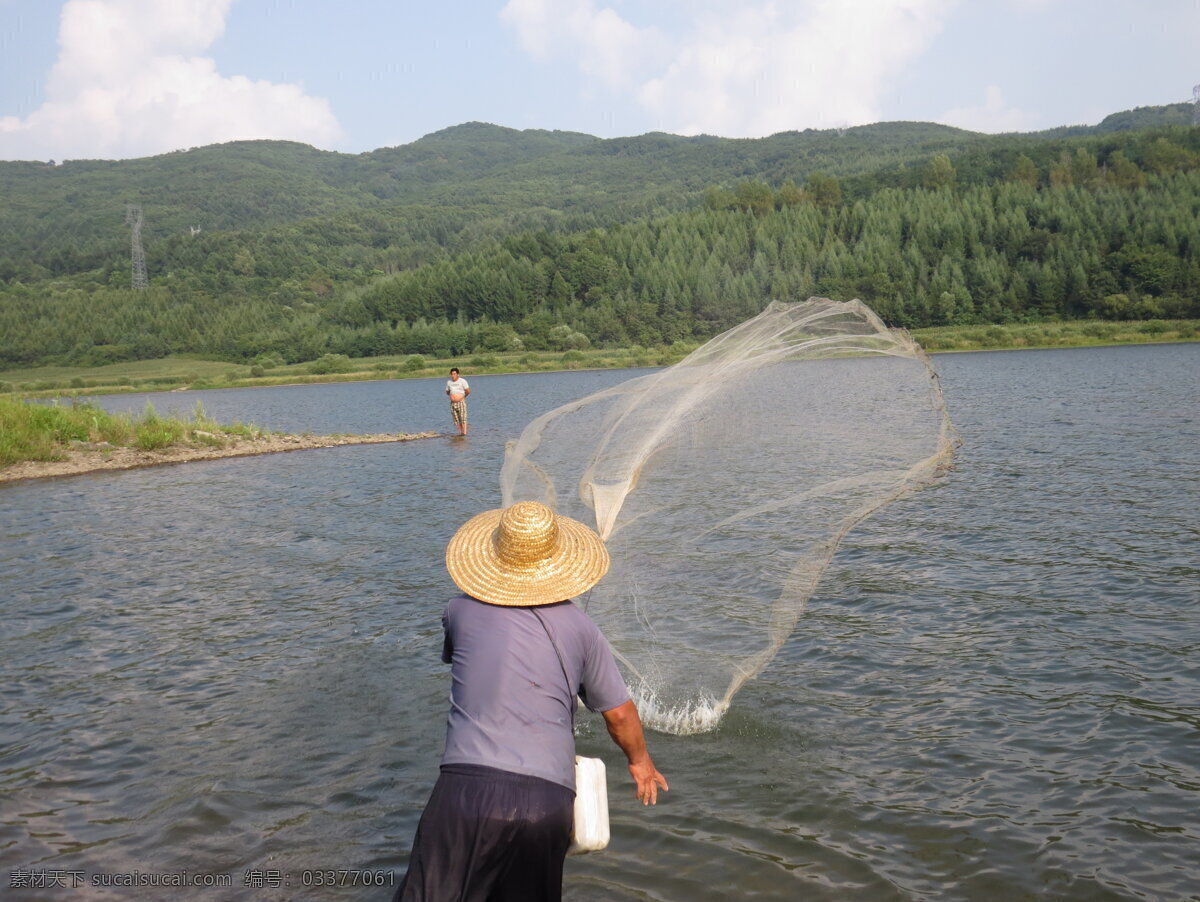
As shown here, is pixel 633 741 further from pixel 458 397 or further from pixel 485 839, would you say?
pixel 458 397

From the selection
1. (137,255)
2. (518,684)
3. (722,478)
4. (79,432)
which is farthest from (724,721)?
(137,255)

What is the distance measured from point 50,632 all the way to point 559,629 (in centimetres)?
843

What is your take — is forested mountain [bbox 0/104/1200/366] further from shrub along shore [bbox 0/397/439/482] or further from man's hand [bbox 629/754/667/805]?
man's hand [bbox 629/754/667/805]

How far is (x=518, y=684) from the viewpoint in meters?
3.86

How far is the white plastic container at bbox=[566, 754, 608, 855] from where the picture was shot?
3930 mm

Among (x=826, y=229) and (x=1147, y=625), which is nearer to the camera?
(x=1147, y=625)

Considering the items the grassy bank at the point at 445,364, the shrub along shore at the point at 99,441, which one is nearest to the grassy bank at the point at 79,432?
the shrub along shore at the point at 99,441

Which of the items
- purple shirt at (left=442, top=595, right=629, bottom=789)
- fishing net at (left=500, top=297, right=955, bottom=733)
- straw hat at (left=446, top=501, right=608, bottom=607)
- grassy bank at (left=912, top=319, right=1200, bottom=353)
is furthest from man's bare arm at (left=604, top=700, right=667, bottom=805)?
grassy bank at (left=912, top=319, right=1200, bottom=353)

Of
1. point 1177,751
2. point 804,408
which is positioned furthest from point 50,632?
point 1177,751

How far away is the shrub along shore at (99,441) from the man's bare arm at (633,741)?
22.1 meters

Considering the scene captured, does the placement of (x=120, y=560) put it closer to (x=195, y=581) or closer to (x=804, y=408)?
(x=195, y=581)

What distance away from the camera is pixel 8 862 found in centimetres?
561

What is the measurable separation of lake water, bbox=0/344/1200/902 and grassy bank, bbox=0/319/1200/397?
6551 centimetres

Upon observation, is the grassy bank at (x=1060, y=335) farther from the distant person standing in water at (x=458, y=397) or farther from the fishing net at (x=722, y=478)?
the fishing net at (x=722, y=478)
